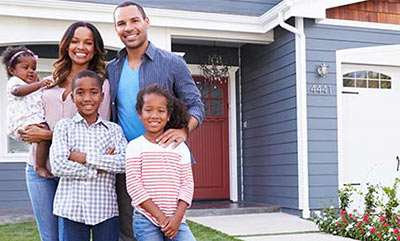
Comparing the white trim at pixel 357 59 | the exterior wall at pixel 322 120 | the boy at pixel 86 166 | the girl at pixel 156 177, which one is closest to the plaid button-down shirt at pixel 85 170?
the boy at pixel 86 166

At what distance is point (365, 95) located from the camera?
6.80m

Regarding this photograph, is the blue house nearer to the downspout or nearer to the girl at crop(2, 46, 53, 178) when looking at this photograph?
the downspout

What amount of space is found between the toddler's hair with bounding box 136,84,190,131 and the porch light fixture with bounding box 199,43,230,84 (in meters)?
5.35

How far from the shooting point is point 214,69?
7.62 meters

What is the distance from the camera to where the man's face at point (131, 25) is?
224 centimetres

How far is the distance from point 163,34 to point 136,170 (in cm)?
A: 451

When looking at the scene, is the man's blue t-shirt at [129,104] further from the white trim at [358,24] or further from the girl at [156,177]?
the white trim at [358,24]

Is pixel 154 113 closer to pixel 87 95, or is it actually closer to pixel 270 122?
pixel 87 95

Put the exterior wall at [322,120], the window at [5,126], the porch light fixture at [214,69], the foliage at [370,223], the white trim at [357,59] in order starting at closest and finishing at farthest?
the foliage at [370,223], the exterior wall at [322,120], the white trim at [357,59], the window at [5,126], the porch light fixture at [214,69]

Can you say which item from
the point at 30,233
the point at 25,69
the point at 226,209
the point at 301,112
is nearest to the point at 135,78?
the point at 25,69

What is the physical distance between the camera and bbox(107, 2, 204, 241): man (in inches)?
89.7

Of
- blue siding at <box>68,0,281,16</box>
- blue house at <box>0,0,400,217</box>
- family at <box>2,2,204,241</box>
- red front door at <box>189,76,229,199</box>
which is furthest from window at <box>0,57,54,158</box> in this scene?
family at <box>2,2,204,241</box>

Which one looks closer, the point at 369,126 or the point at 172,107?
the point at 172,107

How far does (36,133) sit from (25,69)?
1.73 feet
